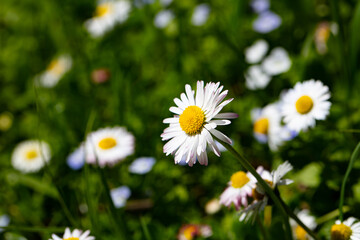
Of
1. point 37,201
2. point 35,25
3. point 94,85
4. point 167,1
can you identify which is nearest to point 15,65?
point 35,25

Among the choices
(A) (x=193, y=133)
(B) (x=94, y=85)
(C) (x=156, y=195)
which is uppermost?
(B) (x=94, y=85)

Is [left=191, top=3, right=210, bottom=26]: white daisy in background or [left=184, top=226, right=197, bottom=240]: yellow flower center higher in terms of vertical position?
[left=191, top=3, right=210, bottom=26]: white daisy in background

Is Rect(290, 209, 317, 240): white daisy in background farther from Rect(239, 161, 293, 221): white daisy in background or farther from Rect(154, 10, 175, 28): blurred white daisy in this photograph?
Rect(154, 10, 175, 28): blurred white daisy

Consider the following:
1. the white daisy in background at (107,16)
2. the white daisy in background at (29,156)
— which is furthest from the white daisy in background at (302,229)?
the white daisy in background at (107,16)

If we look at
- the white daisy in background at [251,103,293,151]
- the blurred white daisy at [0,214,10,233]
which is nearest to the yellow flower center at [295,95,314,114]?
the white daisy in background at [251,103,293,151]

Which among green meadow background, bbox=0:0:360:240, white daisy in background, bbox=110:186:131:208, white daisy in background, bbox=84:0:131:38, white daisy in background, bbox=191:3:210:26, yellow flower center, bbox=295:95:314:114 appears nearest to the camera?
yellow flower center, bbox=295:95:314:114

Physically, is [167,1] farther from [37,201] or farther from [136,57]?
[37,201]

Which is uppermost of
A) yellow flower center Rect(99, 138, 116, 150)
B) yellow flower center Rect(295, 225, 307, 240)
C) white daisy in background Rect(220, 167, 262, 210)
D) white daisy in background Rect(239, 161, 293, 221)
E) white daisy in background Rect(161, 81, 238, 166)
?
yellow flower center Rect(99, 138, 116, 150)
